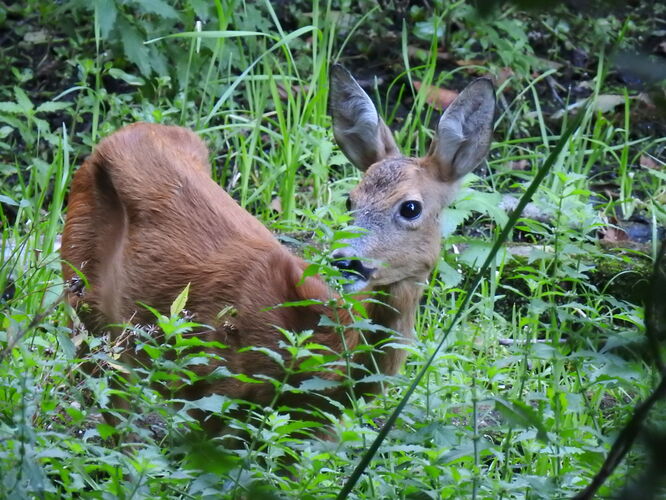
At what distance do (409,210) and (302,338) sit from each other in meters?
1.86

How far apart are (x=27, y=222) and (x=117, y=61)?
1.59m

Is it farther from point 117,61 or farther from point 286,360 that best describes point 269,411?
point 117,61

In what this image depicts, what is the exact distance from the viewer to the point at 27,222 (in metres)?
5.68

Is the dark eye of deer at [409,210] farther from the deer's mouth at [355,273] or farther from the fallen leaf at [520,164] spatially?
the fallen leaf at [520,164]

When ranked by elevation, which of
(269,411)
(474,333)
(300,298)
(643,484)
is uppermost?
(643,484)

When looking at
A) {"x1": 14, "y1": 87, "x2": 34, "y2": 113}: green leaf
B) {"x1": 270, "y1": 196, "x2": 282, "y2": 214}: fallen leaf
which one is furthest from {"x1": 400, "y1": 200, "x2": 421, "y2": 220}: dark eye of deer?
{"x1": 14, "y1": 87, "x2": 34, "y2": 113}: green leaf

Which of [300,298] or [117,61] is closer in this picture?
[300,298]

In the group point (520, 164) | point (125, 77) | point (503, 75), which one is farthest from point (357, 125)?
point (503, 75)

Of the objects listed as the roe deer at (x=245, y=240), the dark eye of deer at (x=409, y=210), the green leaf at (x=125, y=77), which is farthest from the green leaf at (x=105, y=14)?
the dark eye of deer at (x=409, y=210)

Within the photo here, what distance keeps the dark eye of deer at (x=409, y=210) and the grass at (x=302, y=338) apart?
25 centimetres

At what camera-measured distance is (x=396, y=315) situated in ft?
13.3

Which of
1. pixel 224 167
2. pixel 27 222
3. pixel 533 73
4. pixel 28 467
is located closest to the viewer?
pixel 28 467

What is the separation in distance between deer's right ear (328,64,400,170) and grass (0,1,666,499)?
39cm

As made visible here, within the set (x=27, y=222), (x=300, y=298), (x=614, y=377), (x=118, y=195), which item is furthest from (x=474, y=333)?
(x=27, y=222)
